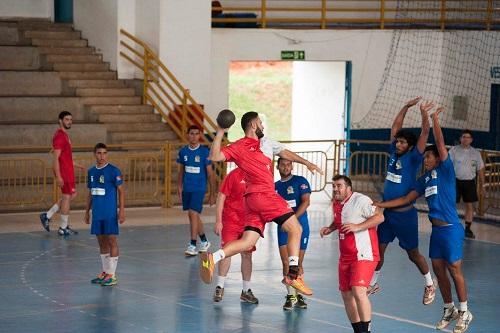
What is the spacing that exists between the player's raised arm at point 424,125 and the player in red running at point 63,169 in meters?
7.92

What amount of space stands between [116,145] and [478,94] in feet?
38.7

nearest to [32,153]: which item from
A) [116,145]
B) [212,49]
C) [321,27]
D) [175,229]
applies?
[116,145]

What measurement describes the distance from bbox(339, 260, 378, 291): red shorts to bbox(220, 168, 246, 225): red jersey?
104 inches

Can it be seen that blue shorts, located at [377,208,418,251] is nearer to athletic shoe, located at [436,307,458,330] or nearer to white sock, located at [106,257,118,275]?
athletic shoe, located at [436,307,458,330]

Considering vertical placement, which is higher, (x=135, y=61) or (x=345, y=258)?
(x=135, y=61)

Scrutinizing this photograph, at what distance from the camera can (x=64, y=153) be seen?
20.2m

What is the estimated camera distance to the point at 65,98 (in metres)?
26.7

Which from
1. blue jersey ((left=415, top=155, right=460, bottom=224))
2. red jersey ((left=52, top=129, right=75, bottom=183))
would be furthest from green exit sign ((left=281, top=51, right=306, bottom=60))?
blue jersey ((left=415, top=155, right=460, bottom=224))

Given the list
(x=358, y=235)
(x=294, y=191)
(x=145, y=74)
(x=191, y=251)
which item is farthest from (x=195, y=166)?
(x=145, y=74)

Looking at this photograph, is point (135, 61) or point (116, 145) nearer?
point (116, 145)

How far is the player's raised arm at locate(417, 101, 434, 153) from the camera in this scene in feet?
44.0

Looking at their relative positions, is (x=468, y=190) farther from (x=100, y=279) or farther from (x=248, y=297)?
(x=100, y=279)

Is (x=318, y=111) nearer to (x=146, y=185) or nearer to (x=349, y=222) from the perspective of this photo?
(x=146, y=185)

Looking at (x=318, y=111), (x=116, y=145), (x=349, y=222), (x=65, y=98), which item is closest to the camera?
(x=349, y=222)
